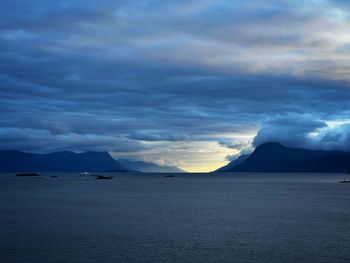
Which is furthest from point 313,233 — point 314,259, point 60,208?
point 60,208

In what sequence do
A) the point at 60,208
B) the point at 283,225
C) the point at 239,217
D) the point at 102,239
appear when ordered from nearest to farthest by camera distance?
the point at 102,239 → the point at 283,225 → the point at 239,217 → the point at 60,208

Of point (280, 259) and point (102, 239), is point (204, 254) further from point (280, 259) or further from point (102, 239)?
point (102, 239)

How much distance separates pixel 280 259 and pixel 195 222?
37.4 meters

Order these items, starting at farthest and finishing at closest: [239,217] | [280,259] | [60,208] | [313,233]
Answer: [60,208] < [239,217] < [313,233] < [280,259]

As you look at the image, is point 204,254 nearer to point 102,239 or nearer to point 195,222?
point 102,239

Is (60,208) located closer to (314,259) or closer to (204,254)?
(204,254)

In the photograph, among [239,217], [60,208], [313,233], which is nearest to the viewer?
[313,233]

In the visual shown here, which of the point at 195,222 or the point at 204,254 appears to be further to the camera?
the point at 195,222

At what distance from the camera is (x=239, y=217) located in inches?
4286

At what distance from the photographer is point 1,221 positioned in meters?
98.3

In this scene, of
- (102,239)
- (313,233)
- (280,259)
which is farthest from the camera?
(313,233)

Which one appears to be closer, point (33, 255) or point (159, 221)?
point (33, 255)

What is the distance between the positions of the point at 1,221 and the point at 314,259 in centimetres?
6399

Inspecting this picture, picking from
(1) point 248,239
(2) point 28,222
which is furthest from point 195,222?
(2) point 28,222
